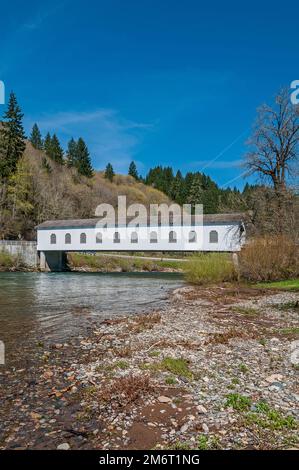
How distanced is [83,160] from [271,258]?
70490mm

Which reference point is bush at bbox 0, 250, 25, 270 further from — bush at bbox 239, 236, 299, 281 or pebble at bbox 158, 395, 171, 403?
pebble at bbox 158, 395, 171, 403

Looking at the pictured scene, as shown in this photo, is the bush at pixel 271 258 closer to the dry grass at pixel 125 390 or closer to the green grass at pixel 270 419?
the dry grass at pixel 125 390

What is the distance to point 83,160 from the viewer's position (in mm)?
81688

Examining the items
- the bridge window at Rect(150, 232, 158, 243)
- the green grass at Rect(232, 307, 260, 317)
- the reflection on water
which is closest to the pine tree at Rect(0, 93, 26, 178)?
the bridge window at Rect(150, 232, 158, 243)

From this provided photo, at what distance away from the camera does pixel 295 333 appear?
760 cm

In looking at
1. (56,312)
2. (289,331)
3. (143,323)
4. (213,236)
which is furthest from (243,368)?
(213,236)

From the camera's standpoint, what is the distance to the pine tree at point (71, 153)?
83000 millimetres

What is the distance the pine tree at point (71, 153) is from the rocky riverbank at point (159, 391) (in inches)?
3139

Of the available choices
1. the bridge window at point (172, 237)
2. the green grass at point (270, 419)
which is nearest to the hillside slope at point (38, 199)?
the bridge window at point (172, 237)

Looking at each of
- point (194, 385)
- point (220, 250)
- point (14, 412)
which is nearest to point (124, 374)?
point (194, 385)

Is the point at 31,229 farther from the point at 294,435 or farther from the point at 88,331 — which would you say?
the point at 294,435

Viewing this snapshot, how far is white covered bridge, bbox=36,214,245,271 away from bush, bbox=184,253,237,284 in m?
8.18

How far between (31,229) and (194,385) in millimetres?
48061

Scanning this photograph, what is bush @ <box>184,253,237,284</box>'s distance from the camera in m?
19.9
